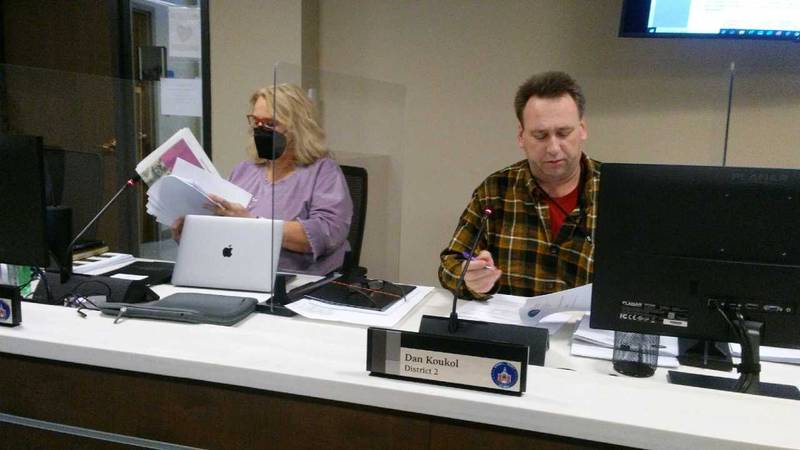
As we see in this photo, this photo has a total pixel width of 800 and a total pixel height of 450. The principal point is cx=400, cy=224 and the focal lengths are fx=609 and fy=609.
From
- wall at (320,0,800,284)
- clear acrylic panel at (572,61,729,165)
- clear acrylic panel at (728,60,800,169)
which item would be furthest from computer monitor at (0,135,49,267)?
clear acrylic panel at (728,60,800,169)

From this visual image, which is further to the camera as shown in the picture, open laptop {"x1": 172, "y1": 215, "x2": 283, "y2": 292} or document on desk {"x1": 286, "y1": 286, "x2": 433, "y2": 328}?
open laptop {"x1": 172, "y1": 215, "x2": 283, "y2": 292}

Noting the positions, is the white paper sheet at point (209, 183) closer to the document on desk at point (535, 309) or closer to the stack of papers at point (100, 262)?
the stack of papers at point (100, 262)

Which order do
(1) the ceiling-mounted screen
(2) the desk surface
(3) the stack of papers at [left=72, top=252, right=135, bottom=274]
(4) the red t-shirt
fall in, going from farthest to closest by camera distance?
(1) the ceiling-mounted screen < (4) the red t-shirt < (3) the stack of papers at [left=72, top=252, right=135, bottom=274] < (2) the desk surface

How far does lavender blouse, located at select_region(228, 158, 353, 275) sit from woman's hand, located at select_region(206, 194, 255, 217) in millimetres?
174

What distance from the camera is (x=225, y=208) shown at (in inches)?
62.2

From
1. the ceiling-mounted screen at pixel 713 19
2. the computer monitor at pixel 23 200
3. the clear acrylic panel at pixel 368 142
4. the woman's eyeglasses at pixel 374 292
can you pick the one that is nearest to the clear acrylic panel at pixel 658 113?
the ceiling-mounted screen at pixel 713 19

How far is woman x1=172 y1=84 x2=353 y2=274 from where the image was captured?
5.85 ft

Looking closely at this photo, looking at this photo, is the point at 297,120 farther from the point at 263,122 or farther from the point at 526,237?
A: the point at 526,237

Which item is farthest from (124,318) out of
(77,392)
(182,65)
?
(182,65)

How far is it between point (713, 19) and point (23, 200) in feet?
7.49

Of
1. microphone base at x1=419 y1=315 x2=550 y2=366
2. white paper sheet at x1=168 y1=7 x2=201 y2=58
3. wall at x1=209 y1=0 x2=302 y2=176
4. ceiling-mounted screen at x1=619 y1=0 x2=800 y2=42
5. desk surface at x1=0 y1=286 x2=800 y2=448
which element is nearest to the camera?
desk surface at x1=0 y1=286 x2=800 y2=448

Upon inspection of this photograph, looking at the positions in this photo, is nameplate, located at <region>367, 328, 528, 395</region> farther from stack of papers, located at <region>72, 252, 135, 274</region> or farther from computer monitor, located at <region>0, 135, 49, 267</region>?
stack of papers, located at <region>72, 252, 135, 274</region>

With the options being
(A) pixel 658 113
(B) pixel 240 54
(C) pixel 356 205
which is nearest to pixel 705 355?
(C) pixel 356 205

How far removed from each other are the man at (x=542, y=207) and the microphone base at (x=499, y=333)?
0.46m
